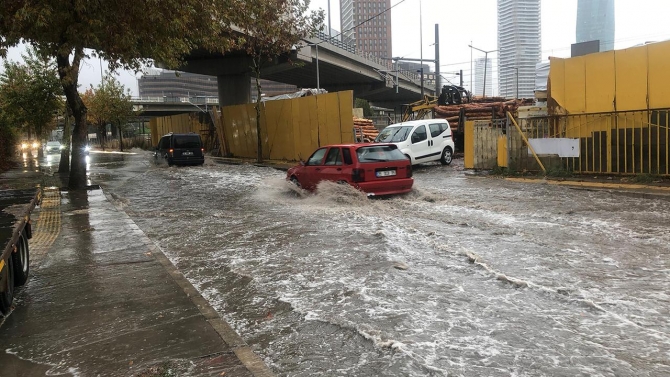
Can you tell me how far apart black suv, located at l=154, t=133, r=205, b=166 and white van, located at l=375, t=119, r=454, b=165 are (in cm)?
1010

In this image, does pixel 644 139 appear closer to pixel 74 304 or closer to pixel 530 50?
pixel 74 304

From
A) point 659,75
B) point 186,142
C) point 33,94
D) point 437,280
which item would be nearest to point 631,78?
point 659,75

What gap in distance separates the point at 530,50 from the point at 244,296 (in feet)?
249

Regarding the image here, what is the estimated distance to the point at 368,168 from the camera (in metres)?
10.9

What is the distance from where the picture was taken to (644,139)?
43.0 feet

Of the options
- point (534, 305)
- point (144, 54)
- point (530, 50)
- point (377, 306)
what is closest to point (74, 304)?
point (377, 306)

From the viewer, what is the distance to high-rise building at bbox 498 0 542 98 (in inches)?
2783

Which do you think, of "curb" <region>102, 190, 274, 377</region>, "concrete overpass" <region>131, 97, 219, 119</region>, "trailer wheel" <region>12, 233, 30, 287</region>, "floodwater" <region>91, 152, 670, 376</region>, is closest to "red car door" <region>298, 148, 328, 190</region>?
"floodwater" <region>91, 152, 670, 376</region>

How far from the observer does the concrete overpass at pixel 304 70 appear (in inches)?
1490

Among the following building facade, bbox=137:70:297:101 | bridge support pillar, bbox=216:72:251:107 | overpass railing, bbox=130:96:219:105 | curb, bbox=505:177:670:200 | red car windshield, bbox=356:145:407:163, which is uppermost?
building facade, bbox=137:70:297:101

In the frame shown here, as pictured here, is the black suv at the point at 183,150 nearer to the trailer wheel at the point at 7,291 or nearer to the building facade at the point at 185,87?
the trailer wheel at the point at 7,291

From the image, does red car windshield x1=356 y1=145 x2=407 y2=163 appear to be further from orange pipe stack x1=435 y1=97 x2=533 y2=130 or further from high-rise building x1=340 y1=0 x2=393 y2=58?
high-rise building x1=340 y1=0 x2=393 y2=58

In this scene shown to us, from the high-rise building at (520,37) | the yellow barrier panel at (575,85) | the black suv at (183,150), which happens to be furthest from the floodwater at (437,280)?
the high-rise building at (520,37)

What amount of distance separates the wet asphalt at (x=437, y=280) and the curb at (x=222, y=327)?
126mm
